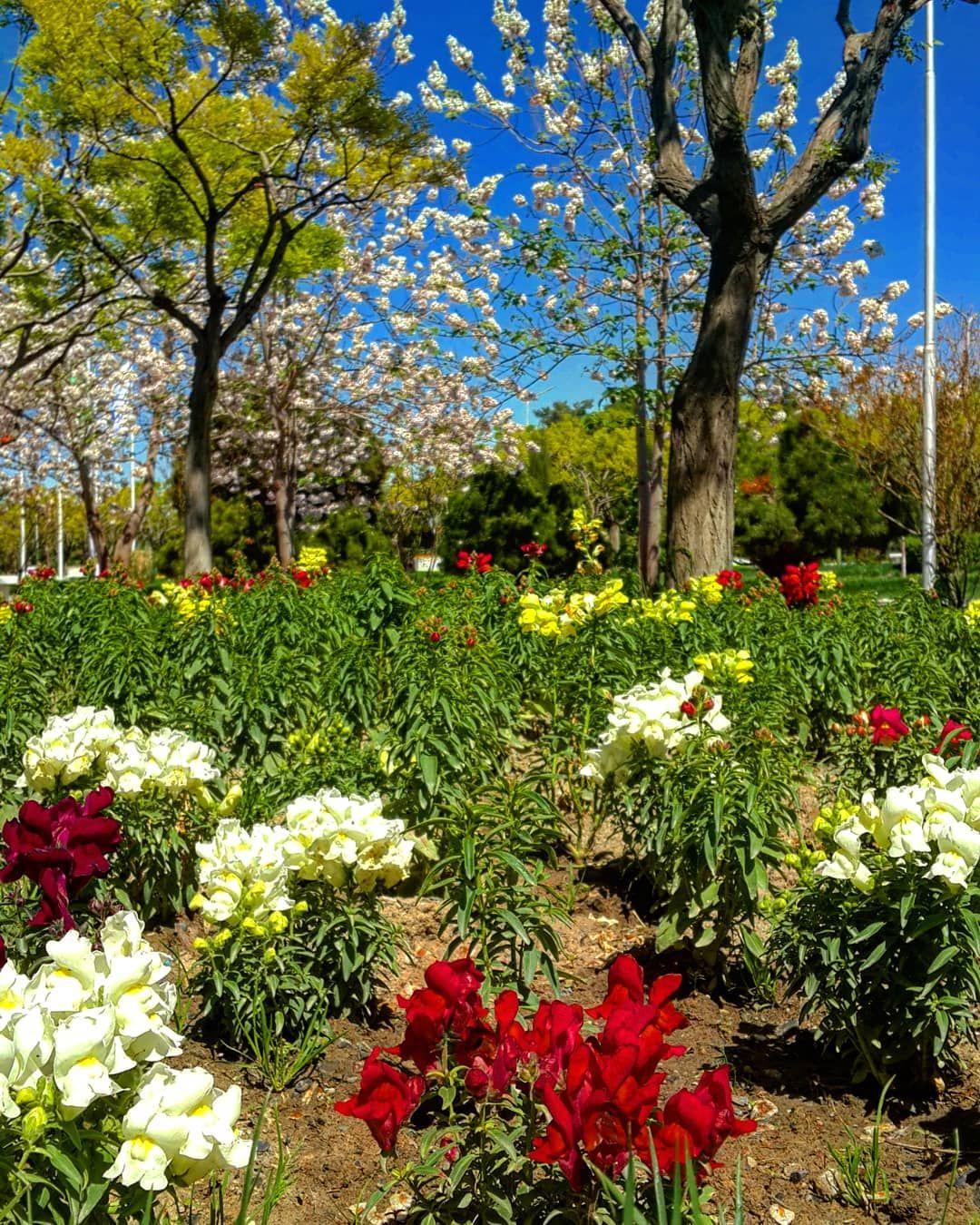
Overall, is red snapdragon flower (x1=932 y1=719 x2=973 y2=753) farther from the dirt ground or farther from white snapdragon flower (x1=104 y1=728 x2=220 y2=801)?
white snapdragon flower (x1=104 y1=728 x2=220 y2=801)

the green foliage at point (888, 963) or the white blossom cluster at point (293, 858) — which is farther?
the white blossom cluster at point (293, 858)

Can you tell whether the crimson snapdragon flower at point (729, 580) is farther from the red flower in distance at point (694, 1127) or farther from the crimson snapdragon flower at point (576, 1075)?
the red flower in distance at point (694, 1127)

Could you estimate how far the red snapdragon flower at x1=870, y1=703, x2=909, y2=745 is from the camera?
352 cm

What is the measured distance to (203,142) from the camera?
613 inches

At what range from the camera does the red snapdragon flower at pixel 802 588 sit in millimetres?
7398

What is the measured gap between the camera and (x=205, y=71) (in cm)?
1602

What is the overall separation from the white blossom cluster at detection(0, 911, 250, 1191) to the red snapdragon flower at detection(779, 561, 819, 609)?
613 centimetres

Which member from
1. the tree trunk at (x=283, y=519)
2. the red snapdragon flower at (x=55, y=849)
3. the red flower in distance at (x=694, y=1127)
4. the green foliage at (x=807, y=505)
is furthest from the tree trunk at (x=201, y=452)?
the green foliage at (x=807, y=505)

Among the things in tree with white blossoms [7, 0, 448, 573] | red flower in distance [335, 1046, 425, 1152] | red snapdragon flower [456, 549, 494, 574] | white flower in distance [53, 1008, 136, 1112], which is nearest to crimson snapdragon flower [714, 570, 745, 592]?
red snapdragon flower [456, 549, 494, 574]

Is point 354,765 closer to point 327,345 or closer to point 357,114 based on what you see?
point 357,114

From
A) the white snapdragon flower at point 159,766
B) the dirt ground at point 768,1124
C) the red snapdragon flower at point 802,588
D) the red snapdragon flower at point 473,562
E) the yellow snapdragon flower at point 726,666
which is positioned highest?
the red snapdragon flower at point 473,562

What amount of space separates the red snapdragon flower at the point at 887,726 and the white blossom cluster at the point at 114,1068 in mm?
2420

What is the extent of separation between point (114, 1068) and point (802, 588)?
20.9ft

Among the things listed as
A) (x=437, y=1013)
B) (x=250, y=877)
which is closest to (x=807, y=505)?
(x=250, y=877)
